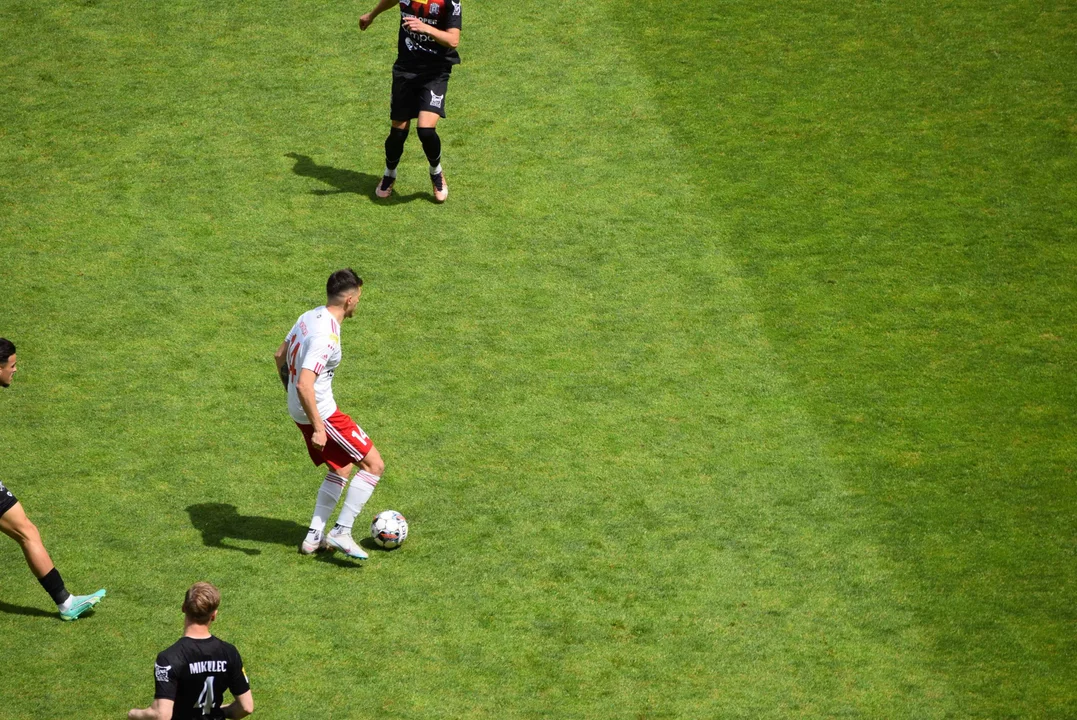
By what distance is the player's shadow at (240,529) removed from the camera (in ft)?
26.9

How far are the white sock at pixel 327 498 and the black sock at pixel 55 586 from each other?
171 cm

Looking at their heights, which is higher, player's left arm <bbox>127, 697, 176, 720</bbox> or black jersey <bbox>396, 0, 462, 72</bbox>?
black jersey <bbox>396, 0, 462, 72</bbox>

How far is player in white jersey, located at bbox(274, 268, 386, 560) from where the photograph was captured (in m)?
7.49

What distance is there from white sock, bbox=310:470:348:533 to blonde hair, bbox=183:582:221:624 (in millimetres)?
2274

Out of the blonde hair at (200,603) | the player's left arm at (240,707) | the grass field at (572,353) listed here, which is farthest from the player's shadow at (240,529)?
the blonde hair at (200,603)

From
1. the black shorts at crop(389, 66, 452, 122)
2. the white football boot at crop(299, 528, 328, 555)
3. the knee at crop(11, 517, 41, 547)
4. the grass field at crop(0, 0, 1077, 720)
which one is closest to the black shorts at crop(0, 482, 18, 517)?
the knee at crop(11, 517, 41, 547)

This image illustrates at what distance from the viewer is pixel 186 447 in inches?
361

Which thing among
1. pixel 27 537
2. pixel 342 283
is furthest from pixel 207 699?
pixel 342 283

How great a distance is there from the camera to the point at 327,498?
802cm

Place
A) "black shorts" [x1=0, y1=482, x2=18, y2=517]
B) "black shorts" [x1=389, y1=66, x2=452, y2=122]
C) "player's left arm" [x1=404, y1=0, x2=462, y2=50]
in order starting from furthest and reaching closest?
1. "black shorts" [x1=389, y1=66, x2=452, y2=122]
2. "player's left arm" [x1=404, y1=0, x2=462, y2=50]
3. "black shorts" [x1=0, y1=482, x2=18, y2=517]

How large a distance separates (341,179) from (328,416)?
5.57 meters

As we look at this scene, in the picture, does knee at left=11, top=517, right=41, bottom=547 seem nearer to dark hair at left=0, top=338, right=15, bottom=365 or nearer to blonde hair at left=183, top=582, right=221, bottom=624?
dark hair at left=0, top=338, right=15, bottom=365

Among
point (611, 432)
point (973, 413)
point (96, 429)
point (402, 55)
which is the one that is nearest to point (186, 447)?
point (96, 429)

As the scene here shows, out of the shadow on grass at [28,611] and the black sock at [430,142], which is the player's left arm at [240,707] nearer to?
the shadow on grass at [28,611]
